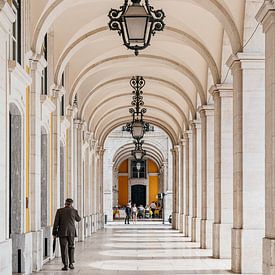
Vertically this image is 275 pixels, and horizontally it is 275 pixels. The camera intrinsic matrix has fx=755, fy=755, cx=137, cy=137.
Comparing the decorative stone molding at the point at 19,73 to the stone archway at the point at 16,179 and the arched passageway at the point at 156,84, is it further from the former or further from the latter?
the stone archway at the point at 16,179

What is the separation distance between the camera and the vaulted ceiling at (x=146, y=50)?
16.1 meters

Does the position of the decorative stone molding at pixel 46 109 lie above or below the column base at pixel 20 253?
above

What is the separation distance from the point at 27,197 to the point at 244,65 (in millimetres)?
5314

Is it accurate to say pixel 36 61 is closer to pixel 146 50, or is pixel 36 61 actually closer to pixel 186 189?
pixel 146 50

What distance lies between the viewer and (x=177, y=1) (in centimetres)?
1800

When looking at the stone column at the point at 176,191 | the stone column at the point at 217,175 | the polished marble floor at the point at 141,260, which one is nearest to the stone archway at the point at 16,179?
the polished marble floor at the point at 141,260

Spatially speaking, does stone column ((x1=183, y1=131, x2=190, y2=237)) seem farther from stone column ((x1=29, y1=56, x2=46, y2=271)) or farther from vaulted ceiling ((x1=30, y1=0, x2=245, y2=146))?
stone column ((x1=29, y1=56, x2=46, y2=271))

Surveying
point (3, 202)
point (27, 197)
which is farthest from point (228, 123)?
point (3, 202)

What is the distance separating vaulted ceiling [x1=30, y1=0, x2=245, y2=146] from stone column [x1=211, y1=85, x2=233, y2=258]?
0.66m

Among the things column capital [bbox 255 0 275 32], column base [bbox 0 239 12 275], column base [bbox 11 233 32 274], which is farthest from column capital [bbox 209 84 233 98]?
column base [bbox 0 239 12 275]

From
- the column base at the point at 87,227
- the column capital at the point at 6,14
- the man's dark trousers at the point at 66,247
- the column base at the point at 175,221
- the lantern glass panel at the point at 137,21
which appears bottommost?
the column base at the point at 175,221

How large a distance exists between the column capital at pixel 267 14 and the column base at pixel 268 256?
3.46 m

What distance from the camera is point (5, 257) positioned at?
11531 millimetres

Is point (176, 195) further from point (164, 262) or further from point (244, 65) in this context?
point (244, 65)
